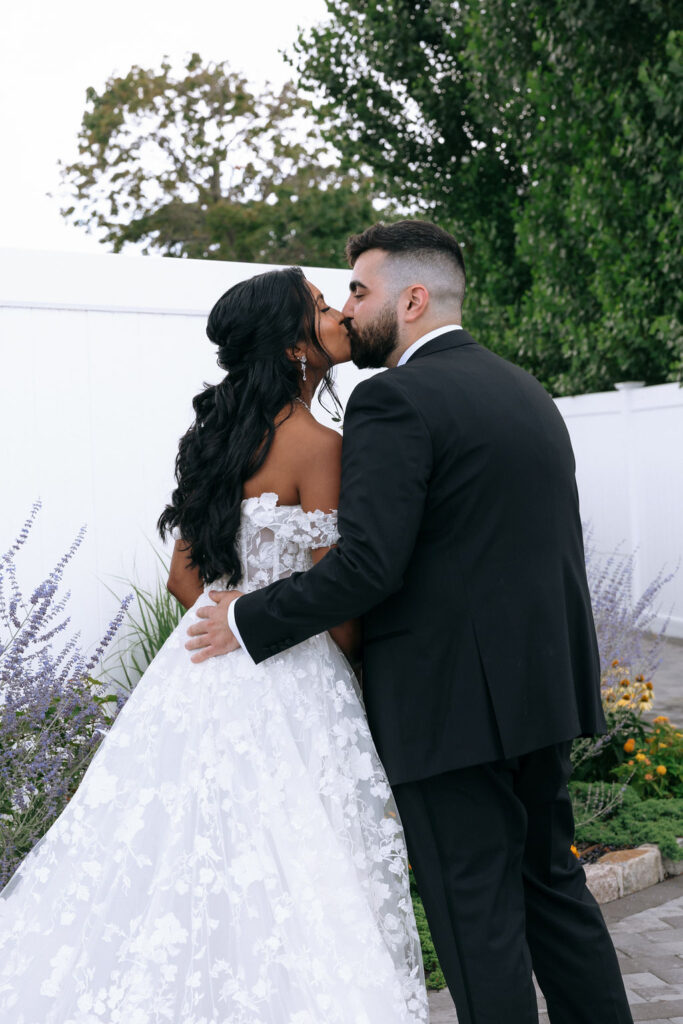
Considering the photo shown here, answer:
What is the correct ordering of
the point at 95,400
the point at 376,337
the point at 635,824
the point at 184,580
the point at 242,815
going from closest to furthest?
the point at 242,815 < the point at 376,337 < the point at 184,580 < the point at 635,824 < the point at 95,400

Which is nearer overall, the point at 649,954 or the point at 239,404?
the point at 239,404

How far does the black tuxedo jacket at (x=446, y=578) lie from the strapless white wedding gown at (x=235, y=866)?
13 cm

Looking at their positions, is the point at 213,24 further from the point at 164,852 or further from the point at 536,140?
the point at 164,852

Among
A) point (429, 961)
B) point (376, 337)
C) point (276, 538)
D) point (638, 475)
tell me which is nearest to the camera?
point (276, 538)

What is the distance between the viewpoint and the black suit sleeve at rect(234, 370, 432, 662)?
2.06 metres

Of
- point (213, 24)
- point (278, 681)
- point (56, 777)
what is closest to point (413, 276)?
point (278, 681)

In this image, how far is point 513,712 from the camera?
2.15 metres

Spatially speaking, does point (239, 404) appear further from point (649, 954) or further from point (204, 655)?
point (649, 954)

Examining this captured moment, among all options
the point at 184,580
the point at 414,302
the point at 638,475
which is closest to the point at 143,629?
the point at 184,580

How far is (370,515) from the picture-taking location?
2061mm

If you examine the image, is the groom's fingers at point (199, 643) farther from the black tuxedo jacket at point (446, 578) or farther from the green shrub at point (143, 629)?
the green shrub at point (143, 629)

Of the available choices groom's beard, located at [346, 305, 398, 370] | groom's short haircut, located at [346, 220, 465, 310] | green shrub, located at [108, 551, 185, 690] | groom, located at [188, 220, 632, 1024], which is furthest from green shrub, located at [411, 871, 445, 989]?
green shrub, located at [108, 551, 185, 690]

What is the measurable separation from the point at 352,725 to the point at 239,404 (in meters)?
0.77

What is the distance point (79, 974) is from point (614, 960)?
45.7 inches
